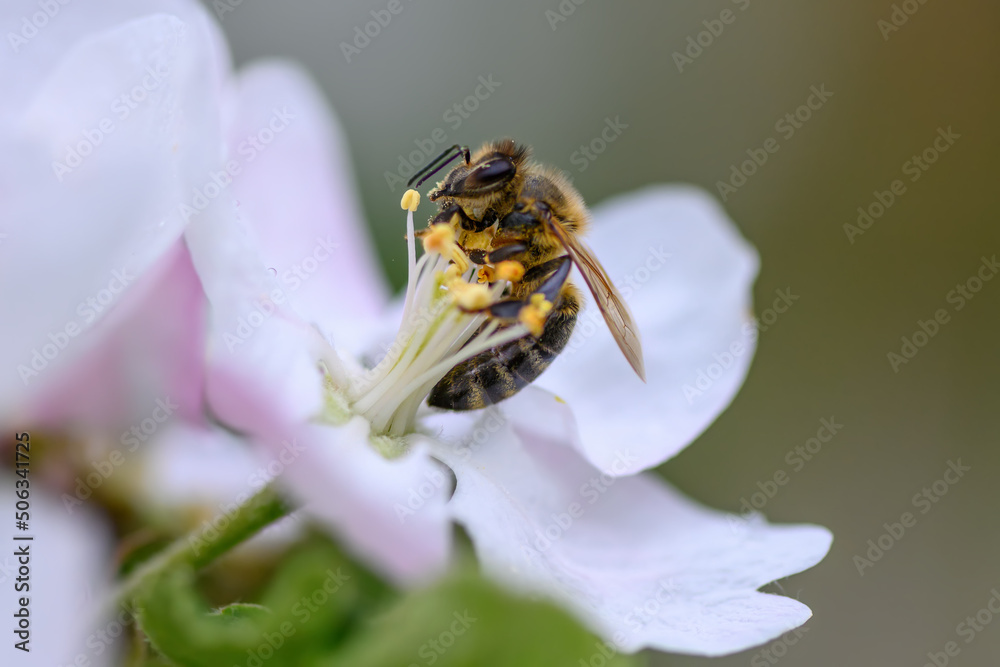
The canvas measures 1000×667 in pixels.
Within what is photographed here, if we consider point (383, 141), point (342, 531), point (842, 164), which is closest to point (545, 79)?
point (383, 141)

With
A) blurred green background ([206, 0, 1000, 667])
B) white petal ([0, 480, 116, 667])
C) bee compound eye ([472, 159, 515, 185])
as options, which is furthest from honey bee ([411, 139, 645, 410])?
blurred green background ([206, 0, 1000, 667])

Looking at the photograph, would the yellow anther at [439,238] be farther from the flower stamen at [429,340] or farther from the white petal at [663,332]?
the white petal at [663,332]

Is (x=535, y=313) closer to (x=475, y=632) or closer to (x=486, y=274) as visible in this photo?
(x=486, y=274)

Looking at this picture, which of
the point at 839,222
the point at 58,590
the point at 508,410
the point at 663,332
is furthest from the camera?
the point at 839,222

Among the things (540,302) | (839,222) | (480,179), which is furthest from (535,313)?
(839,222)

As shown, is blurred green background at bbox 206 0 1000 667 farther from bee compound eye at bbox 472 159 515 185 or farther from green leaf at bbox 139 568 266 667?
green leaf at bbox 139 568 266 667

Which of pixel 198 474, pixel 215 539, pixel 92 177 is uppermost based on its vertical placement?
pixel 92 177

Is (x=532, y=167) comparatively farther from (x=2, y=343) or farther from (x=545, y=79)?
(x=545, y=79)

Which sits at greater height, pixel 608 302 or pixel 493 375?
pixel 608 302
